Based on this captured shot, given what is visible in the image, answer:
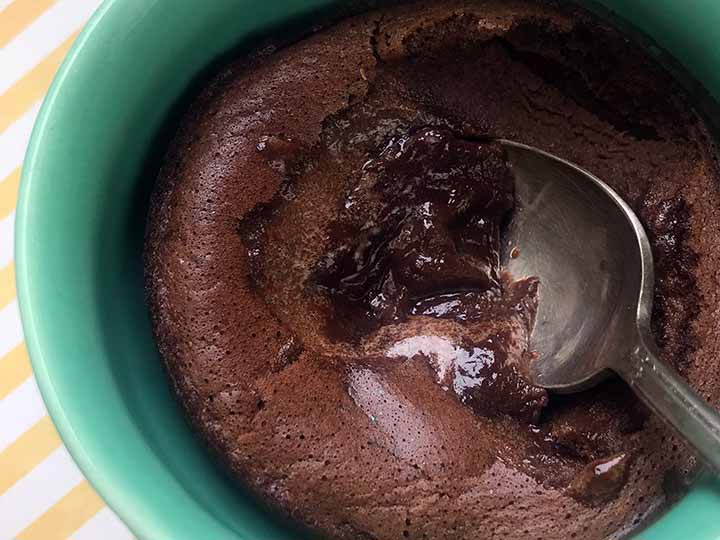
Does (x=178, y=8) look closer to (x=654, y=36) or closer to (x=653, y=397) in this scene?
(x=654, y=36)

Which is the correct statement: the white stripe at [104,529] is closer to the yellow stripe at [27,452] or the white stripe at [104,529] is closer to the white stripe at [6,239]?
the yellow stripe at [27,452]

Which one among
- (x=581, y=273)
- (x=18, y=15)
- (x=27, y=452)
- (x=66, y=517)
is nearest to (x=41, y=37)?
(x=18, y=15)

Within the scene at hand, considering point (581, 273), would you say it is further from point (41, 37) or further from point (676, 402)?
point (41, 37)

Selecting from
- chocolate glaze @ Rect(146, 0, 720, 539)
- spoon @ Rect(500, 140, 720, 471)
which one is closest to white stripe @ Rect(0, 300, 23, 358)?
chocolate glaze @ Rect(146, 0, 720, 539)

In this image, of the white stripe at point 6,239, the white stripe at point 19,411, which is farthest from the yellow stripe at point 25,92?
the white stripe at point 19,411

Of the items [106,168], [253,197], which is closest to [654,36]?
[253,197]

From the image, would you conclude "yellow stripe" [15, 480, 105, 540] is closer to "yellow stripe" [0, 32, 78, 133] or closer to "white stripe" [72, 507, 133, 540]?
"white stripe" [72, 507, 133, 540]
